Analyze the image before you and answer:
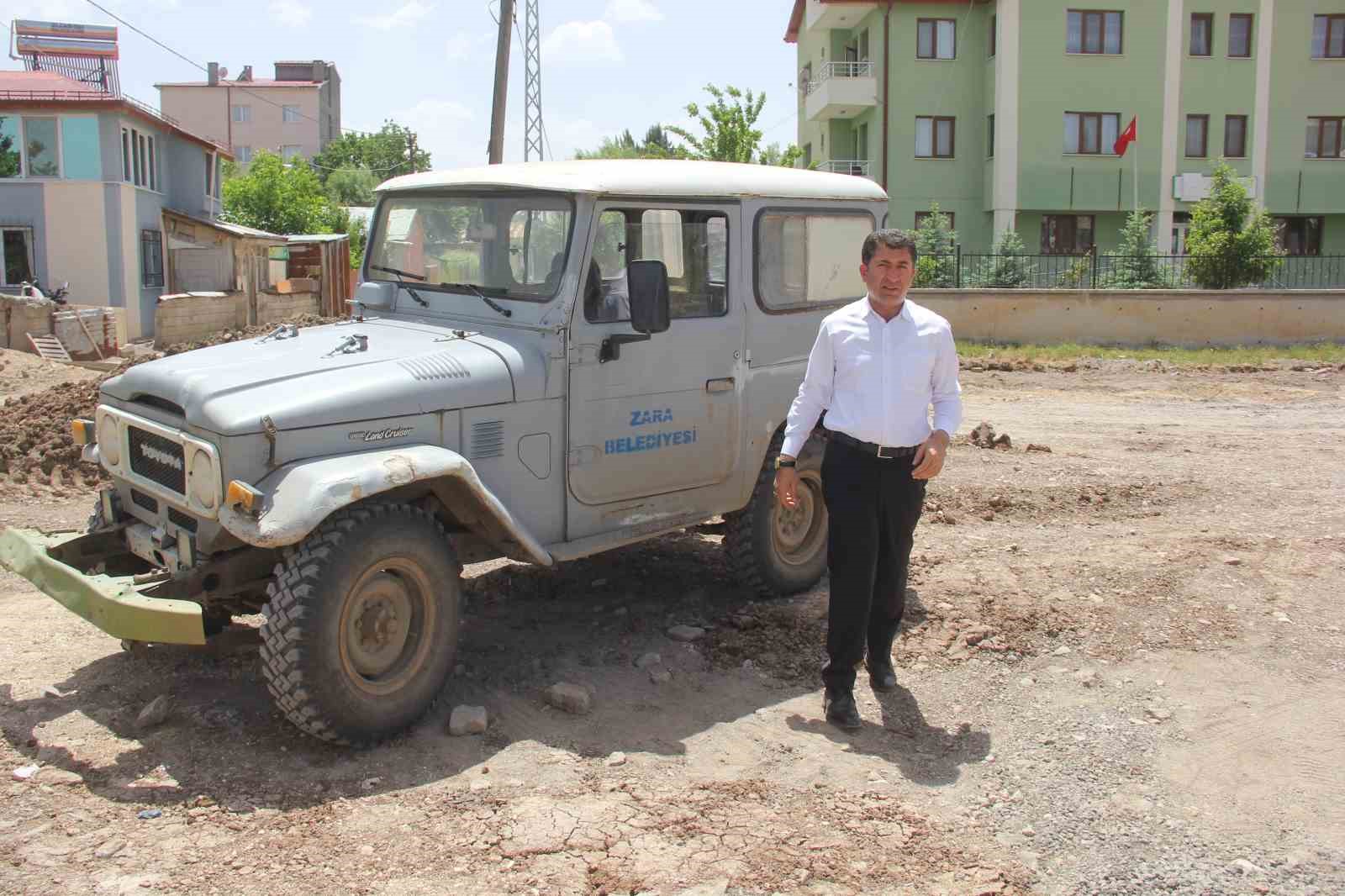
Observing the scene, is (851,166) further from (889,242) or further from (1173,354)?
(889,242)

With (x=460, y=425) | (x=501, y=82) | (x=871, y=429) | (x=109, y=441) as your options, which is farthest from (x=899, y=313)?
(x=501, y=82)

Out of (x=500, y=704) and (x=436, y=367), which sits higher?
(x=436, y=367)

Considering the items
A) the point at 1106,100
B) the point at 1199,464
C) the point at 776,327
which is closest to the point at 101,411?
the point at 776,327

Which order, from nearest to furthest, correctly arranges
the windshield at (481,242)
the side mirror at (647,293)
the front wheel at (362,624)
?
the front wheel at (362,624)
the side mirror at (647,293)
the windshield at (481,242)

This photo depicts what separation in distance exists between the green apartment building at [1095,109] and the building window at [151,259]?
19.2m

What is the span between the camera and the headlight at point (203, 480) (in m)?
4.47

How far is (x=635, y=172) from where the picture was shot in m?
5.69

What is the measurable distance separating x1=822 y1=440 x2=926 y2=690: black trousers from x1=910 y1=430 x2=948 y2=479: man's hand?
0.29 ft

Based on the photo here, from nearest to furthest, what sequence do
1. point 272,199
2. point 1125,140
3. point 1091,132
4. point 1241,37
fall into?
point 1125,140, point 1091,132, point 1241,37, point 272,199

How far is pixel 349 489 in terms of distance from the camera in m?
4.39

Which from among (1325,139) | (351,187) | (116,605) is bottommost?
(116,605)

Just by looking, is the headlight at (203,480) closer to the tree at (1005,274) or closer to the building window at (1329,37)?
the tree at (1005,274)

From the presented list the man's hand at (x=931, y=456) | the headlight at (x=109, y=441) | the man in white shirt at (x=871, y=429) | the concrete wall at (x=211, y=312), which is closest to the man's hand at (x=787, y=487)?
the man in white shirt at (x=871, y=429)

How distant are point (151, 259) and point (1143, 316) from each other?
2490cm
